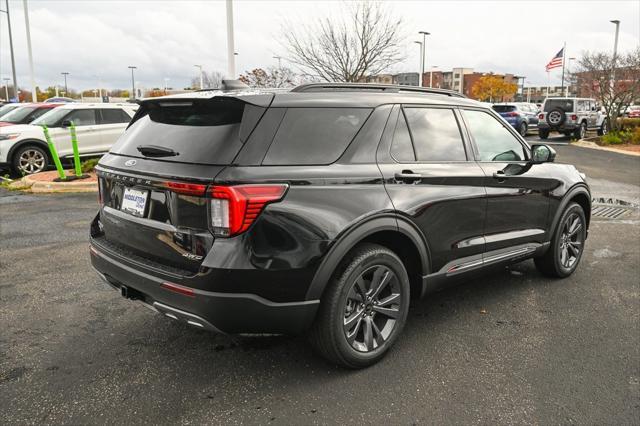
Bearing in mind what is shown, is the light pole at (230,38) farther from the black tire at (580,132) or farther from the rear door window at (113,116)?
the black tire at (580,132)

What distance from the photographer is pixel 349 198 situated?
9.68 feet

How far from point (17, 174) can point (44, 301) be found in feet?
30.5

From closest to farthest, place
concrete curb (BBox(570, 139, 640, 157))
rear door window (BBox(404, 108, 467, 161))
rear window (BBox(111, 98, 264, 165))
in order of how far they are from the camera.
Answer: rear window (BBox(111, 98, 264, 165)), rear door window (BBox(404, 108, 467, 161)), concrete curb (BBox(570, 139, 640, 157))

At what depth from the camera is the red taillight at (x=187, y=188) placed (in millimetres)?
2633

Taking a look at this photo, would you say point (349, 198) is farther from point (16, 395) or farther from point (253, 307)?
point (16, 395)

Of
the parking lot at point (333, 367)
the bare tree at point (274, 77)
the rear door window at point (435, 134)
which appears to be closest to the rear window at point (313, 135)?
the rear door window at point (435, 134)

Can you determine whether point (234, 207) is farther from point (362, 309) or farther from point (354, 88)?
point (354, 88)

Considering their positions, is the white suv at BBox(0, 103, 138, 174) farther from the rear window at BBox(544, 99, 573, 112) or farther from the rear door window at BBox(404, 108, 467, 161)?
the rear window at BBox(544, 99, 573, 112)

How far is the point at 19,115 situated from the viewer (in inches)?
533

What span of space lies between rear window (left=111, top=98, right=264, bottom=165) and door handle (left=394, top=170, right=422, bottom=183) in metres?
0.99

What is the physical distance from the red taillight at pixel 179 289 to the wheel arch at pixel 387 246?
61 cm

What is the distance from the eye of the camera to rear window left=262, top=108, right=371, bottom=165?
2.81 metres

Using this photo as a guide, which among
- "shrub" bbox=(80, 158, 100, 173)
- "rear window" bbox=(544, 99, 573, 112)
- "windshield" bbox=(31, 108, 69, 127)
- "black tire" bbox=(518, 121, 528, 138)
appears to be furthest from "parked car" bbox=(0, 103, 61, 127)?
"rear window" bbox=(544, 99, 573, 112)

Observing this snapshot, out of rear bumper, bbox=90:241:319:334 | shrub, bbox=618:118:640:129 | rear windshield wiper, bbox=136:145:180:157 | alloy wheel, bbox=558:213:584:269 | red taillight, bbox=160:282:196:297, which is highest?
rear windshield wiper, bbox=136:145:180:157
